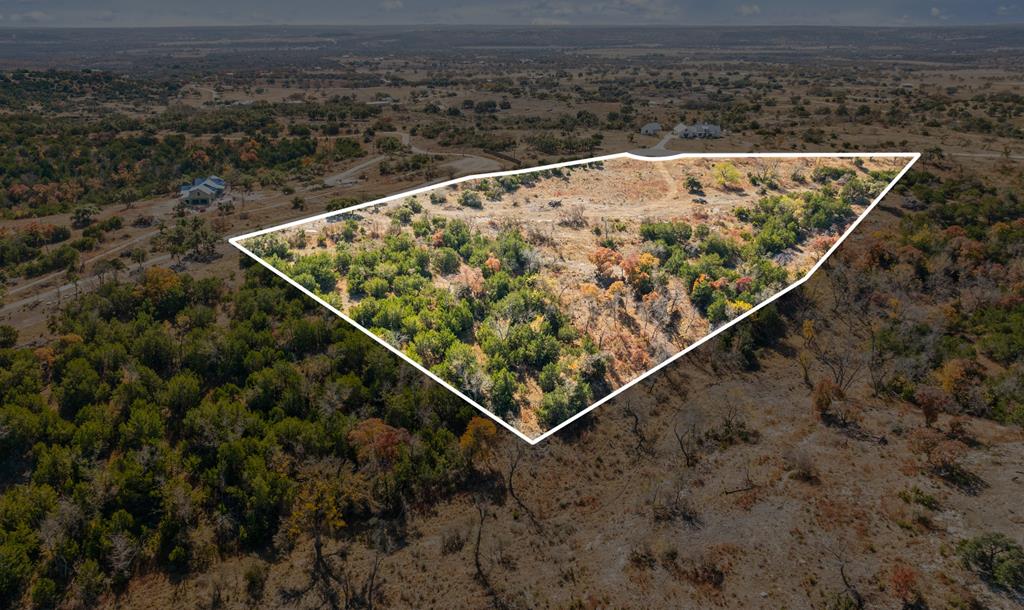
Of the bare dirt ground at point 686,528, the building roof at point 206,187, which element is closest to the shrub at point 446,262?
the bare dirt ground at point 686,528

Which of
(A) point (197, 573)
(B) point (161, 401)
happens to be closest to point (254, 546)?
(A) point (197, 573)

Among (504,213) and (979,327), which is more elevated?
(504,213)

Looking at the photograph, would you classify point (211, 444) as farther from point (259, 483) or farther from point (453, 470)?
point (453, 470)

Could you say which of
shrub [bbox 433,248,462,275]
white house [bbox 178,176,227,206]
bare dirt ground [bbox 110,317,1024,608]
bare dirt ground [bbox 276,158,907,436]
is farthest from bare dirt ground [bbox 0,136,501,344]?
shrub [bbox 433,248,462,275]

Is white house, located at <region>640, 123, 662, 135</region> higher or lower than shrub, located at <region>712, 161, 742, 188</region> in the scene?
lower

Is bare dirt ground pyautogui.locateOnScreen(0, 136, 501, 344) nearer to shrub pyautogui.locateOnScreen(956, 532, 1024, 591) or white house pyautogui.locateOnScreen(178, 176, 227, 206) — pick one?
white house pyautogui.locateOnScreen(178, 176, 227, 206)

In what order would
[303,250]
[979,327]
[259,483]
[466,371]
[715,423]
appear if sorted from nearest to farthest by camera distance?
[466,371]
[303,250]
[259,483]
[715,423]
[979,327]

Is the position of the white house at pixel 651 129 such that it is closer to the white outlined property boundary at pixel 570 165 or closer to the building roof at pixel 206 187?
the building roof at pixel 206 187

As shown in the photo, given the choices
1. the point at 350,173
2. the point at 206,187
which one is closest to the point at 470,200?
the point at 206,187
